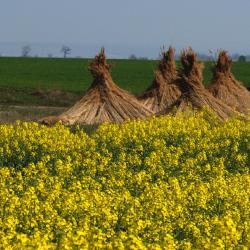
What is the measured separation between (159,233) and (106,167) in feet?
17.3

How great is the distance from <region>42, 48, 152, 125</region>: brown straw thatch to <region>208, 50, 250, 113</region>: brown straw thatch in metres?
4.31

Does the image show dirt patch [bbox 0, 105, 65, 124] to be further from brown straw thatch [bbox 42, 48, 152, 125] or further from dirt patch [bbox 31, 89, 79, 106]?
dirt patch [bbox 31, 89, 79, 106]

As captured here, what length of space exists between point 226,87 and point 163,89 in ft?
8.10

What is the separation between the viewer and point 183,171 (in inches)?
613

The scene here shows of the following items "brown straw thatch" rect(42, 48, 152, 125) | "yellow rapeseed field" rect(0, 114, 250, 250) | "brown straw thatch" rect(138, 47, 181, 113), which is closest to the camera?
"yellow rapeseed field" rect(0, 114, 250, 250)

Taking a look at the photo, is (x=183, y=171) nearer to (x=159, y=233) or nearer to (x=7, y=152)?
(x=7, y=152)

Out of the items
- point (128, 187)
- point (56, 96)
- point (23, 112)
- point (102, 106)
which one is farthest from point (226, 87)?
point (128, 187)

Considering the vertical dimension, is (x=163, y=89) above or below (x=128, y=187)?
above

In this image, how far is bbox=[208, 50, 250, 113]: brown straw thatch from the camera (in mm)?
29656

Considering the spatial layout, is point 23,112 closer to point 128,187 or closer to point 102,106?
point 102,106

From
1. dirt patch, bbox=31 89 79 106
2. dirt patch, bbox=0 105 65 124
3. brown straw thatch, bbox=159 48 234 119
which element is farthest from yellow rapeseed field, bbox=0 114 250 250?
dirt patch, bbox=31 89 79 106

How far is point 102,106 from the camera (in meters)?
25.6

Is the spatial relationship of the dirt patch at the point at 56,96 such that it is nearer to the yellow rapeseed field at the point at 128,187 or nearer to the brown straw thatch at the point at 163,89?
the brown straw thatch at the point at 163,89

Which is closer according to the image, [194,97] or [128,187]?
[128,187]
